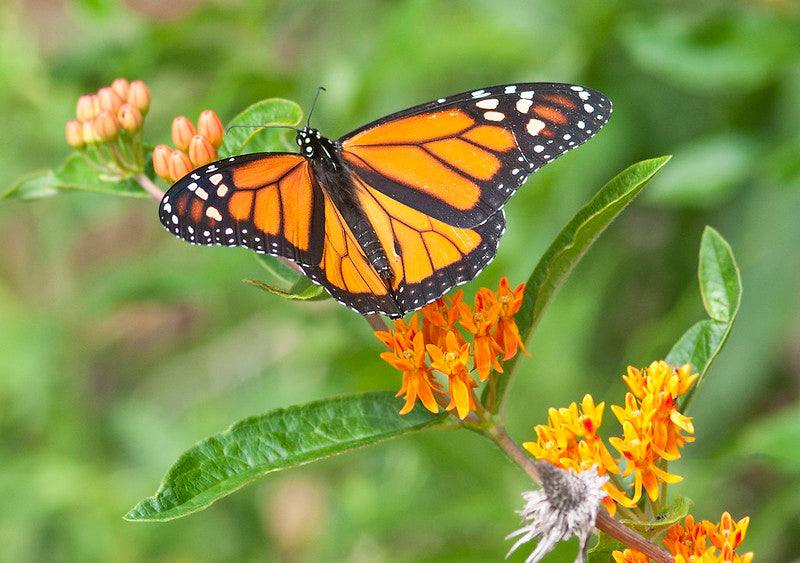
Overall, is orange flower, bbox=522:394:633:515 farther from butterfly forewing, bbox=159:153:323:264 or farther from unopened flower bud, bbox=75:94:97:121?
unopened flower bud, bbox=75:94:97:121

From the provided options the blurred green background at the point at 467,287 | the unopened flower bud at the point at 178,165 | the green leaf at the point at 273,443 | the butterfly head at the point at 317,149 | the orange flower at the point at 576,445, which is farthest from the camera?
the blurred green background at the point at 467,287

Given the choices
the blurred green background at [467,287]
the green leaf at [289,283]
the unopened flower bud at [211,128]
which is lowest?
the blurred green background at [467,287]

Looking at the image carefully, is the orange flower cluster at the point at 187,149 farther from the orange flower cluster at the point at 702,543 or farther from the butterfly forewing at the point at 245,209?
the orange flower cluster at the point at 702,543

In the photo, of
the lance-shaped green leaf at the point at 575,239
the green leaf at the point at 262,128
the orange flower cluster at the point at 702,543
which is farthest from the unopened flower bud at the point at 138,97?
the orange flower cluster at the point at 702,543

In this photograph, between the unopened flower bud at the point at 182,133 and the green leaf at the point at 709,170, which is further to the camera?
the green leaf at the point at 709,170

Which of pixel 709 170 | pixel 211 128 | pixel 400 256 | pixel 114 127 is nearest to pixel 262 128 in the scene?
pixel 211 128

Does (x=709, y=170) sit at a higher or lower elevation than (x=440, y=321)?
lower

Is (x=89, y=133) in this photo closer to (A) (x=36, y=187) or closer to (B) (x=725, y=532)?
(A) (x=36, y=187)
